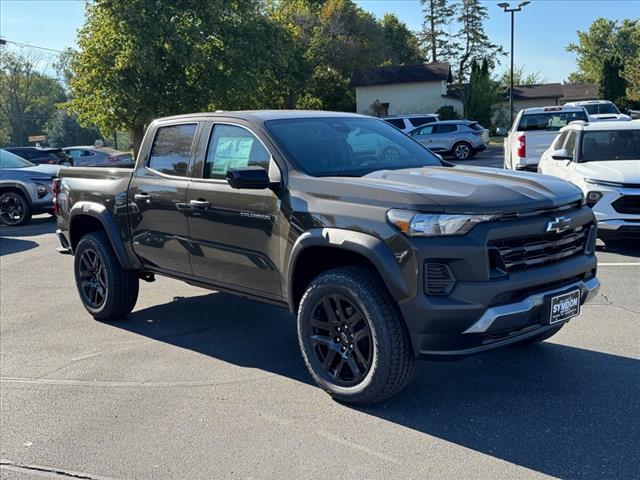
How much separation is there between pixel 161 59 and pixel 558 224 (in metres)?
23.8

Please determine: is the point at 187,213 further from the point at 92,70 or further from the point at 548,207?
the point at 92,70

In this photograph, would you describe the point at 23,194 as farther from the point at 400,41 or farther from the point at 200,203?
the point at 400,41

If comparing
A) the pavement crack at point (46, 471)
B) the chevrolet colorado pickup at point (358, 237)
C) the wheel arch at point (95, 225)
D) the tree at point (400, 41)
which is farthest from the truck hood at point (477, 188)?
the tree at point (400, 41)

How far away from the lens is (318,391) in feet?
14.7

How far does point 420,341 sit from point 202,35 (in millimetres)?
24633

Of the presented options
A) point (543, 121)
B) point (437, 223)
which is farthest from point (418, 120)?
point (437, 223)

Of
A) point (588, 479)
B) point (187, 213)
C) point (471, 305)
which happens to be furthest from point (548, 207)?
point (187, 213)

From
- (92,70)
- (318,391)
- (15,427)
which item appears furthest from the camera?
(92,70)

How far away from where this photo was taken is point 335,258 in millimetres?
4305

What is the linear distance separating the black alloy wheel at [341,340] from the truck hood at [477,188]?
0.80 m

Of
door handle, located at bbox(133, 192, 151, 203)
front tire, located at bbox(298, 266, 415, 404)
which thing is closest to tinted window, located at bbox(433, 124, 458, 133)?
door handle, located at bbox(133, 192, 151, 203)

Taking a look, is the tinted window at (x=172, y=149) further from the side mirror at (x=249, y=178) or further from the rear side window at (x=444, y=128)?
the rear side window at (x=444, y=128)

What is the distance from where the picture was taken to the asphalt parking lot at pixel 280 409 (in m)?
3.50

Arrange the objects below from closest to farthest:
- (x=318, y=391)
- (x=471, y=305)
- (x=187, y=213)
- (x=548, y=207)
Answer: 1. (x=471, y=305)
2. (x=548, y=207)
3. (x=318, y=391)
4. (x=187, y=213)
